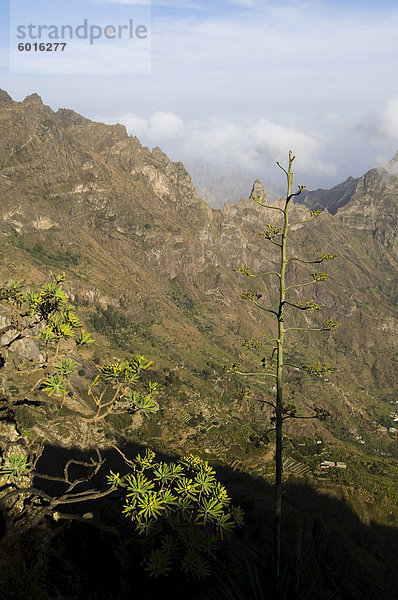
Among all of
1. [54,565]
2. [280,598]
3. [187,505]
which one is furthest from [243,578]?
[187,505]

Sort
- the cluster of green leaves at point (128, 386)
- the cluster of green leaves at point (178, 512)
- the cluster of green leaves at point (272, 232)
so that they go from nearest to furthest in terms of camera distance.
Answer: the cluster of green leaves at point (178, 512)
the cluster of green leaves at point (128, 386)
the cluster of green leaves at point (272, 232)

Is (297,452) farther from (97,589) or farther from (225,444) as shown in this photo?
(97,589)

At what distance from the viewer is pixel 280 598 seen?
10406 millimetres

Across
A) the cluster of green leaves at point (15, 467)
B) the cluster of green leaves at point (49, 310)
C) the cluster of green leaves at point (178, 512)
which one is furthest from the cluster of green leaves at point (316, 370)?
the cluster of green leaves at point (15, 467)

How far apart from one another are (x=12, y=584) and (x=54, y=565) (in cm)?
484

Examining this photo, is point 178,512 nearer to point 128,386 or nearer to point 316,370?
point 128,386

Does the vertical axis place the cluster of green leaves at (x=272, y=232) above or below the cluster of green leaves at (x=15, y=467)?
above

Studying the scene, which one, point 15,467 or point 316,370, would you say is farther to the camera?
point 316,370

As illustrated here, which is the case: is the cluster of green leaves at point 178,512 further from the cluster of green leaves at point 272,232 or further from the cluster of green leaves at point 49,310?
the cluster of green leaves at point 272,232

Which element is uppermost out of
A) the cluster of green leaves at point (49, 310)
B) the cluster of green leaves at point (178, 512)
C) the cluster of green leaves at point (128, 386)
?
the cluster of green leaves at point (49, 310)

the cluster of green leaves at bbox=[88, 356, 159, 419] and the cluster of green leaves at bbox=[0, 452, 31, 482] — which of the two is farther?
the cluster of green leaves at bbox=[88, 356, 159, 419]

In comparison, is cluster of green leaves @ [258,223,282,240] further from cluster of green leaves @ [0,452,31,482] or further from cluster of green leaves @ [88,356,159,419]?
cluster of green leaves @ [0,452,31,482]

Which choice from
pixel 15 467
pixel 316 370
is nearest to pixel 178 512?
pixel 15 467

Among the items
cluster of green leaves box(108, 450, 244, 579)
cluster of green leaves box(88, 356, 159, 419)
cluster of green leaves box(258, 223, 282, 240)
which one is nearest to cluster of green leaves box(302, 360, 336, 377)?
cluster of green leaves box(258, 223, 282, 240)
